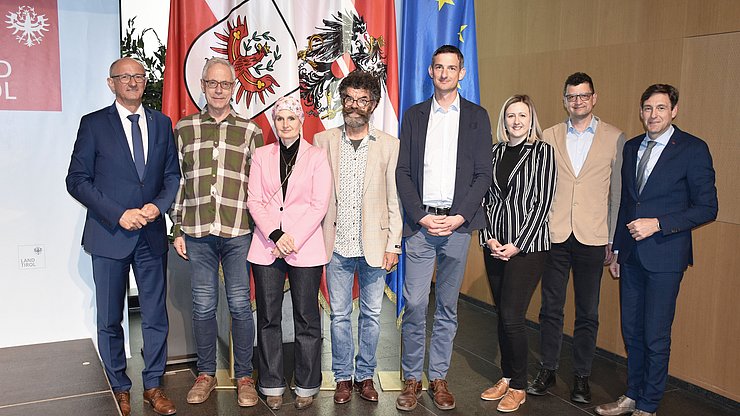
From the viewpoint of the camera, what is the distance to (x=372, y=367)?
3654mm

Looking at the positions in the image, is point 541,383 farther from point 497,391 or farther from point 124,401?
point 124,401

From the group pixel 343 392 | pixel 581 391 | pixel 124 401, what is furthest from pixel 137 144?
pixel 581 391

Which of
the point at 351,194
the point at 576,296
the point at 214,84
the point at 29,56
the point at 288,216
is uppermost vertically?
the point at 29,56

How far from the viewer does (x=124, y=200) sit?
3.25 metres

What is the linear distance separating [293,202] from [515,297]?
50.9 inches

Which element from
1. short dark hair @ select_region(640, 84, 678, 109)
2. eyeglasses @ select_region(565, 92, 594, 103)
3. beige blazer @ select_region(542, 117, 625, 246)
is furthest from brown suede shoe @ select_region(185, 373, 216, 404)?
short dark hair @ select_region(640, 84, 678, 109)

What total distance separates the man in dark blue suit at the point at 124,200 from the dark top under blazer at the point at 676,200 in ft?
8.14

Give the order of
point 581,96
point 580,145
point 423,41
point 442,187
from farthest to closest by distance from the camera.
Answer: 1. point 423,41
2. point 580,145
3. point 581,96
4. point 442,187

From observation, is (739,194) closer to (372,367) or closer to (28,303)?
(372,367)

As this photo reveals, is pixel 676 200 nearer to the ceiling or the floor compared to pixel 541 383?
nearer to the ceiling

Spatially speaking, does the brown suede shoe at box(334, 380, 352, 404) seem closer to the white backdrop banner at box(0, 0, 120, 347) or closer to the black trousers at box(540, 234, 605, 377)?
the black trousers at box(540, 234, 605, 377)

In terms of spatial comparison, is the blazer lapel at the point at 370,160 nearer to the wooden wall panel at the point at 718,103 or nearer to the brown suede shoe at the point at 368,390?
the brown suede shoe at the point at 368,390

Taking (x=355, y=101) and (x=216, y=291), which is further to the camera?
(x=216, y=291)

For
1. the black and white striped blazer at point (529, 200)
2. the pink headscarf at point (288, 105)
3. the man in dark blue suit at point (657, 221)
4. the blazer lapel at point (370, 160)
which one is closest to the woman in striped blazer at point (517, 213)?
the black and white striped blazer at point (529, 200)
